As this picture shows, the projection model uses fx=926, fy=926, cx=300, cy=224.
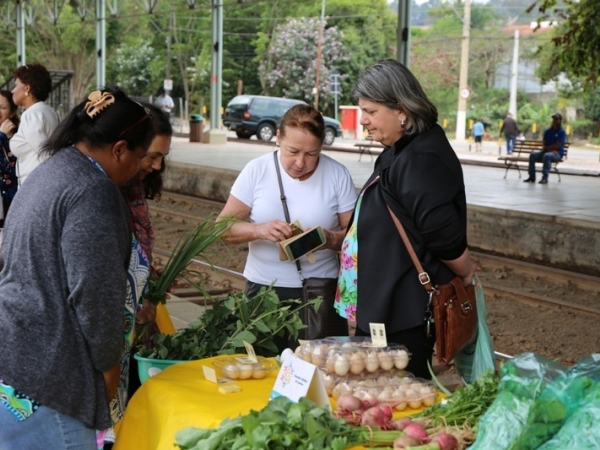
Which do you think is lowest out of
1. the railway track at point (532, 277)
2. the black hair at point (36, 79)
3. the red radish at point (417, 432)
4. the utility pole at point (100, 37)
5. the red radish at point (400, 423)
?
the railway track at point (532, 277)

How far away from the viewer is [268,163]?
14.1ft

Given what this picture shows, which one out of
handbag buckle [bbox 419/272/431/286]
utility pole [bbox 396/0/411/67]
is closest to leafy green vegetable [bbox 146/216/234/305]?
handbag buckle [bbox 419/272/431/286]

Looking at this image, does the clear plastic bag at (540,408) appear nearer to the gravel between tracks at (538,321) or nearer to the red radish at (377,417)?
the red radish at (377,417)

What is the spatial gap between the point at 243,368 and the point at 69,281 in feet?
3.22

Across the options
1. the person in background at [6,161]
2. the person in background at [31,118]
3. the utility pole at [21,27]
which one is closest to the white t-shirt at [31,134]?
the person in background at [31,118]

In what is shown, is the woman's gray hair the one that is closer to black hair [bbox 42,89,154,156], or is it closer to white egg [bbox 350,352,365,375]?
white egg [bbox 350,352,365,375]

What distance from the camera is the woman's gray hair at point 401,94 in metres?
3.45

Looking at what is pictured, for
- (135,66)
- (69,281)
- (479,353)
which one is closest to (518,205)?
(479,353)

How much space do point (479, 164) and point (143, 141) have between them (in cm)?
2338

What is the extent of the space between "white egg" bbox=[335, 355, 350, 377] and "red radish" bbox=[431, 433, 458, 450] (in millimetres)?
622

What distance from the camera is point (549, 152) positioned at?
64.7 feet

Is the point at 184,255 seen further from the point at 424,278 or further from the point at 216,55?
the point at 216,55

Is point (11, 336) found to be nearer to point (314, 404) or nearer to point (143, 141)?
point (143, 141)

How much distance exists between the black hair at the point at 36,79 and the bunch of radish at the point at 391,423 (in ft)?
15.7
